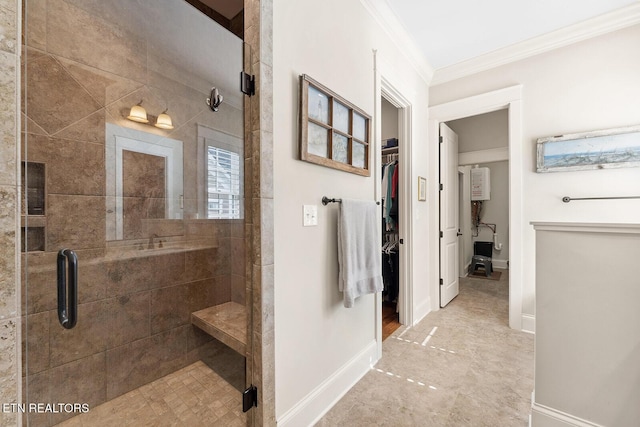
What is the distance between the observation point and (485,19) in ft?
7.70

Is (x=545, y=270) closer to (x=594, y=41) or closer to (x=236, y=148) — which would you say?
(x=236, y=148)

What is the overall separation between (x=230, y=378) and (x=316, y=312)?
56cm

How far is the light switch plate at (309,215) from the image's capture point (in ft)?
4.91

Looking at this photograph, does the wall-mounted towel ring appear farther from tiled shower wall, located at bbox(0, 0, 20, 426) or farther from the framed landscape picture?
the framed landscape picture

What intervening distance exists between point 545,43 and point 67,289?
404 cm

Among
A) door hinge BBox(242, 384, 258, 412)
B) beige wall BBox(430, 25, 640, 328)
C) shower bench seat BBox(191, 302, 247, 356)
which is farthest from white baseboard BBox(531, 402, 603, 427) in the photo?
beige wall BBox(430, 25, 640, 328)

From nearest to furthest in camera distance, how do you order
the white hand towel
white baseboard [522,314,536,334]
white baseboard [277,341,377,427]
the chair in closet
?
white baseboard [277,341,377,427], the white hand towel, white baseboard [522,314,536,334], the chair in closet

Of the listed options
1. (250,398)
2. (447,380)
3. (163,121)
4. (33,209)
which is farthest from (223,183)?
(447,380)

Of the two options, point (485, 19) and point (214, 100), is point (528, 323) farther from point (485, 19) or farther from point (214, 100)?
point (214, 100)

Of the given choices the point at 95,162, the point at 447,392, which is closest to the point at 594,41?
→ the point at 447,392

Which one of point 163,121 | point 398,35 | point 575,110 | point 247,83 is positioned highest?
point 398,35

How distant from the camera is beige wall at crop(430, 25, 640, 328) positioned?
229 cm

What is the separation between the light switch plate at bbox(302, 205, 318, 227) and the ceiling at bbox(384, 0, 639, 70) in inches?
74.6

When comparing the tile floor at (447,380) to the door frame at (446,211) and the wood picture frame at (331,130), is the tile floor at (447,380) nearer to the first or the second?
the door frame at (446,211)
